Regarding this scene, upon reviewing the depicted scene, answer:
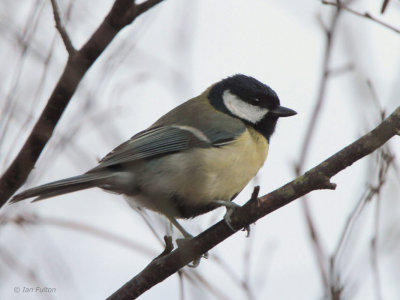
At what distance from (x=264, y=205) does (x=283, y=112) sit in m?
1.86

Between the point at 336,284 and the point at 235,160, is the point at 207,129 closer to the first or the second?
the point at 235,160

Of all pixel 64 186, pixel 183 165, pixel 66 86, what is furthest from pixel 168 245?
pixel 66 86

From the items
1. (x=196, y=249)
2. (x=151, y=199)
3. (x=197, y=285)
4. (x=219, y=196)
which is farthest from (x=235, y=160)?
(x=197, y=285)

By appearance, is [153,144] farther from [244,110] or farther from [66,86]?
[66,86]

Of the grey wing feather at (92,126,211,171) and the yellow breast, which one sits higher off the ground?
the grey wing feather at (92,126,211,171)

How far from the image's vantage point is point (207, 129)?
3961 mm

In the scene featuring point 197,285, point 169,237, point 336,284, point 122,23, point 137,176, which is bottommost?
point 336,284

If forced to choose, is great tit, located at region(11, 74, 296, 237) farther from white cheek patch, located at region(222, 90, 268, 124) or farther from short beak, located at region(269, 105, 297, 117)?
short beak, located at region(269, 105, 297, 117)

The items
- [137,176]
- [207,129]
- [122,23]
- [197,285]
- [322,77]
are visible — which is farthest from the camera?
[207,129]

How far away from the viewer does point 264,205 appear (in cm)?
249

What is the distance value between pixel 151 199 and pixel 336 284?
1.70 meters

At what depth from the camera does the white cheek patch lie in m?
4.22

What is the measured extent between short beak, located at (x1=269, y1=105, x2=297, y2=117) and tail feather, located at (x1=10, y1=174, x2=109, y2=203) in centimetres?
162

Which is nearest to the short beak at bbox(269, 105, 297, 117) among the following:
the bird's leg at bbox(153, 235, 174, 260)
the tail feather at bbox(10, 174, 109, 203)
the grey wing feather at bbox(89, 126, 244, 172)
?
the grey wing feather at bbox(89, 126, 244, 172)
